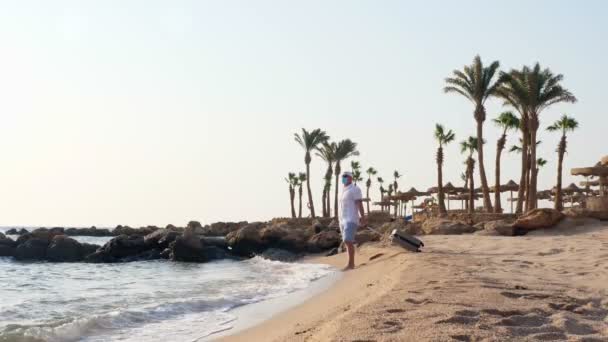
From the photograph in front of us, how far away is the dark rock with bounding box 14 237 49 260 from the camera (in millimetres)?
27172

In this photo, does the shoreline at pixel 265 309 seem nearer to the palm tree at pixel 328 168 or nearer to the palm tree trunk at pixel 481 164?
the palm tree trunk at pixel 481 164

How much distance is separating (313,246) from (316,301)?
46.3 ft

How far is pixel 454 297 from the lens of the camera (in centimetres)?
568

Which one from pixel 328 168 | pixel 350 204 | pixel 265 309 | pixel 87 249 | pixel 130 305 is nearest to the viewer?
pixel 265 309

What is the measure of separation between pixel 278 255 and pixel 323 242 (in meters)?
1.78

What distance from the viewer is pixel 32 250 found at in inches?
1077

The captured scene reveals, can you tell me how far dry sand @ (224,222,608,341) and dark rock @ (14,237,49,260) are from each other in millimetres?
21376

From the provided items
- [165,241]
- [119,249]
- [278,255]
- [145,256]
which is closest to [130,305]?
[278,255]

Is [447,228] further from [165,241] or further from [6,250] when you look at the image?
[6,250]

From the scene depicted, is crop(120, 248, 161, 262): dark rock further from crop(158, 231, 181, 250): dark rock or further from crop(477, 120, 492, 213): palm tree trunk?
crop(477, 120, 492, 213): palm tree trunk

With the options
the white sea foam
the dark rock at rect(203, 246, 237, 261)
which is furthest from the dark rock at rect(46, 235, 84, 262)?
the white sea foam

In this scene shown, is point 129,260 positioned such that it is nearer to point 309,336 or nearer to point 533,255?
point 533,255

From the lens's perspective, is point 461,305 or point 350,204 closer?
point 461,305

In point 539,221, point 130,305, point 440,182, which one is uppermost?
point 440,182
